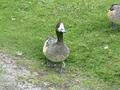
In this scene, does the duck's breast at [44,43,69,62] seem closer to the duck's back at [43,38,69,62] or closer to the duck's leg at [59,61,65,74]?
the duck's back at [43,38,69,62]

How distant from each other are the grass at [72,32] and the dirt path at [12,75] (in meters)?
0.40

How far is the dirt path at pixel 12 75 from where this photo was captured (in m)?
9.84

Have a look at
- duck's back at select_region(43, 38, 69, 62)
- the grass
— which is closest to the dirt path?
the grass

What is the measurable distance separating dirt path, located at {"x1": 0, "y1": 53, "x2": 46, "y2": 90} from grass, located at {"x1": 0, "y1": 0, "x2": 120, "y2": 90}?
1.30 feet

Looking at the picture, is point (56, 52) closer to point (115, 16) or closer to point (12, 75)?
point (12, 75)

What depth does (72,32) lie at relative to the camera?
12453 mm

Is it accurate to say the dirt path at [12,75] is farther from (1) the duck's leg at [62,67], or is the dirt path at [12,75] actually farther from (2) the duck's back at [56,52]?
(1) the duck's leg at [62,67]

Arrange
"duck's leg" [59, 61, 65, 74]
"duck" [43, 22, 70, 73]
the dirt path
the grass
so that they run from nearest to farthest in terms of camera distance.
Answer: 1. the dirt path
2. "duck" [43, 22, 70, 73]
3. "duck's leg" [59, 61, 65, 74]
4. the grass

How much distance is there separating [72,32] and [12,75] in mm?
2809

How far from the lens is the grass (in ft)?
35.6

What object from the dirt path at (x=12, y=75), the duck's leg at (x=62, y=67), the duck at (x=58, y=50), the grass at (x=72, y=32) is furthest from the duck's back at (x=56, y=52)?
the dirt path at (x=12, y=75)

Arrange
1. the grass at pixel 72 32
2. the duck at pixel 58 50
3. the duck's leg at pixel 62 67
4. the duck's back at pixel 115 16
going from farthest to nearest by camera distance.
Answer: the duck's back at pixel 115 16 < the grass at pixel 72 32 < the duck's leg at pixel 62 67 < the duck at pixel 58 50

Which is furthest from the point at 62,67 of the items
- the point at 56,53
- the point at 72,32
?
the point at 72,32

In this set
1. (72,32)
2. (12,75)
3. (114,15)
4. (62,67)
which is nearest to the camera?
(12,75)
